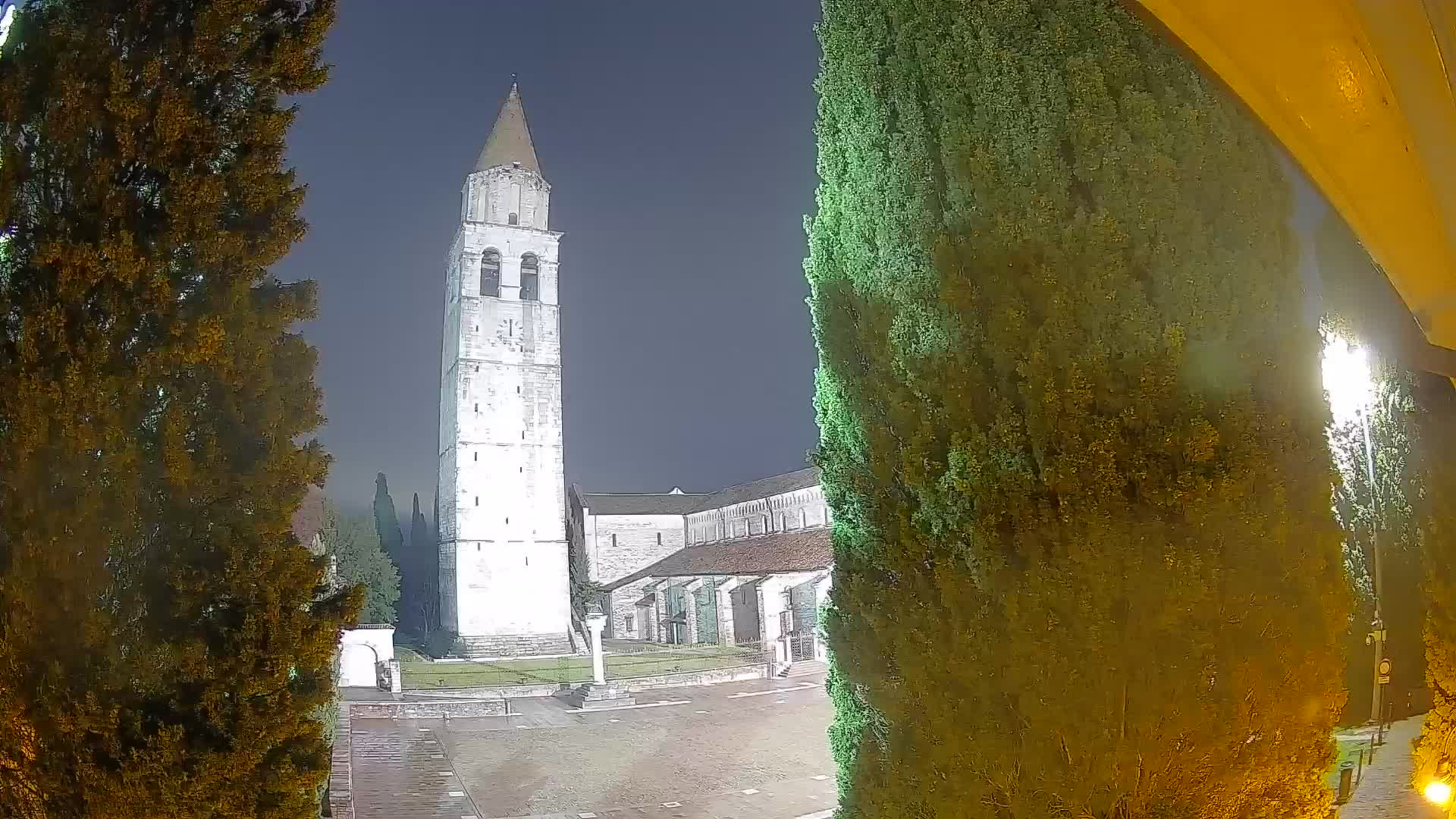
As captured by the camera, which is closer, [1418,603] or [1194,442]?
[1194,442]

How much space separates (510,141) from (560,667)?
25.8 meters

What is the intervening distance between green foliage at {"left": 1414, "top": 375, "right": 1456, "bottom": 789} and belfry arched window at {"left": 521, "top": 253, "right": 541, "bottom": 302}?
122 ft

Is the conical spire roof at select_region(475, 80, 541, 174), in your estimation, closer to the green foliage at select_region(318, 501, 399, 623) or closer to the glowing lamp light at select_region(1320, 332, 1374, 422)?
the green foliage at select_region(318, 501, 399, 623)

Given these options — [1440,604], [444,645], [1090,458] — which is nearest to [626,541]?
[444,645]

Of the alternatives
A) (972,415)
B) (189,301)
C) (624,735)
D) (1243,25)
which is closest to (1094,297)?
(972,415)

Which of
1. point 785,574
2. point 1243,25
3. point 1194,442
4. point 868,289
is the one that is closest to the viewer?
point 1243,25

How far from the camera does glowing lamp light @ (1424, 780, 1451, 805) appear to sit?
20.9 ft

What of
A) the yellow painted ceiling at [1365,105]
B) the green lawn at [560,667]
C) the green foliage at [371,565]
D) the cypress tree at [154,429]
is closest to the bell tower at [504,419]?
the green lawn at [560,667]

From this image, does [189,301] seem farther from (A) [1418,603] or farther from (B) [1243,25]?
(A) [1418,603]

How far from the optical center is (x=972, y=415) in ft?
13.6

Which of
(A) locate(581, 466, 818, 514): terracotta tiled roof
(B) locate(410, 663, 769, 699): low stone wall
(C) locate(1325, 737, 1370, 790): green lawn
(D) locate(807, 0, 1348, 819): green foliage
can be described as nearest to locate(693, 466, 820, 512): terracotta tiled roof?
(A) locate(581, 466, 818, 514): terracotta tiled roof

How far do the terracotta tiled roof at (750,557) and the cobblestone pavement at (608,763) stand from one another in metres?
12.4

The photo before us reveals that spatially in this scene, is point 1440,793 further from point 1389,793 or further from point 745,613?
point 745,613

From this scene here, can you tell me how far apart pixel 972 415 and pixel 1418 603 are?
11.7 metres
